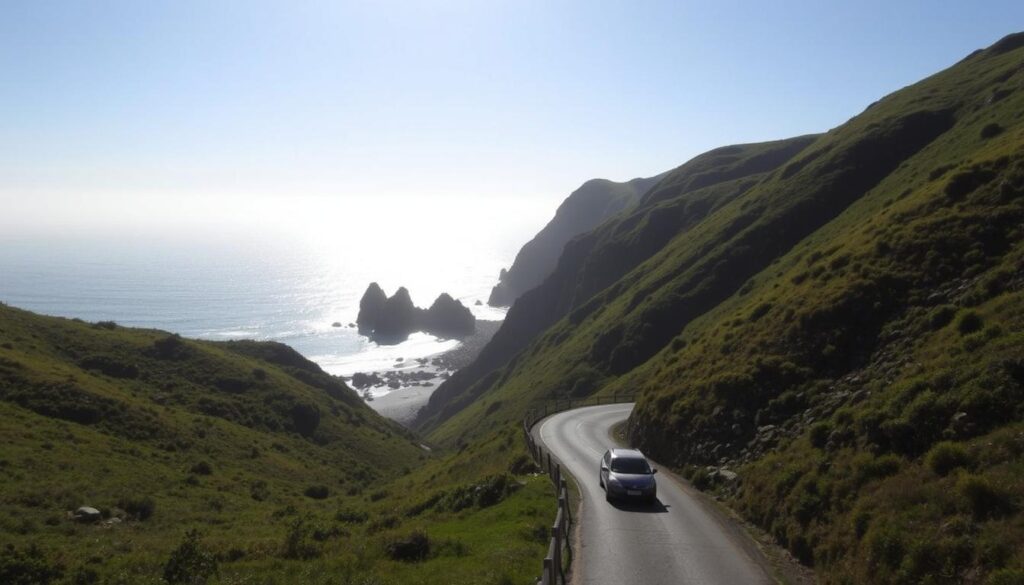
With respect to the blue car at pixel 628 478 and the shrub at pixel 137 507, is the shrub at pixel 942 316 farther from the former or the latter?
the shrub at pixel 137 507

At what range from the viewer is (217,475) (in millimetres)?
38812

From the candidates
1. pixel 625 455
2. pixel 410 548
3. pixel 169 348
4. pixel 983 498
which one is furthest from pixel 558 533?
pixel 169 348

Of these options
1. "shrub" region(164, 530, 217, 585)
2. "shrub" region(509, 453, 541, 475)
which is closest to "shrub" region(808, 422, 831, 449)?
"shrub" region(509, 453, 541, 475)

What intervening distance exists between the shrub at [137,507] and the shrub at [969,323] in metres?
32.1

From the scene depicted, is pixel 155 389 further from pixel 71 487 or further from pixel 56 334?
pixel 71 487

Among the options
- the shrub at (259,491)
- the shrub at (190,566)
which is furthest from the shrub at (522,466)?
the shrub at (259,491)

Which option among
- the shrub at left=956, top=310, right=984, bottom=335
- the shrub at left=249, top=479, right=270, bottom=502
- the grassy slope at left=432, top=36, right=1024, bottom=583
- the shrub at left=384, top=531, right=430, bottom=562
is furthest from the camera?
the shrub at left=249, top=479, right=270, bottom=502

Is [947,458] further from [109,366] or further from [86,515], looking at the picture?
[109,366]

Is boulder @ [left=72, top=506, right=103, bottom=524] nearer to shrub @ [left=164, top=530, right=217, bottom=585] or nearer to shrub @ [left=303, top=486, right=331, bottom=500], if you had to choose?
shrub @ [left=164, top=530, right=217, bottom=585]

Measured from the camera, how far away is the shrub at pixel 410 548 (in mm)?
17219

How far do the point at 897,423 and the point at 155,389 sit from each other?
185 ft

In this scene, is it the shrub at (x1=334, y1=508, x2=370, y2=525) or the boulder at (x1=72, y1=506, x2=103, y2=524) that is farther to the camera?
the shrub at (x1=334, y1=508, x2=370, y2=525)

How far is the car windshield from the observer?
22328 mm

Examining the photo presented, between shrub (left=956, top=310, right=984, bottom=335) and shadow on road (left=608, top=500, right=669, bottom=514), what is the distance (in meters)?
10.7
